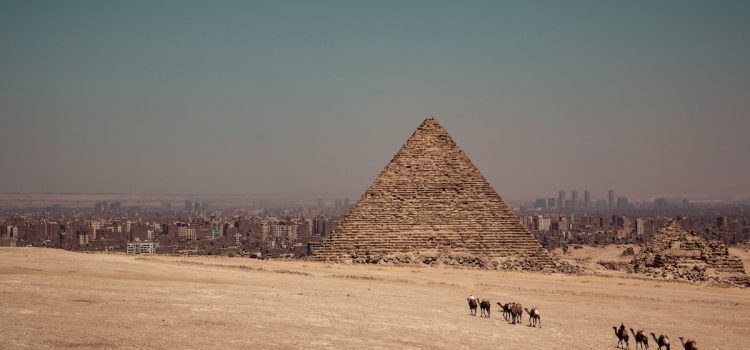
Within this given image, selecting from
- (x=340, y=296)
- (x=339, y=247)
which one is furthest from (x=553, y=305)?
(x=339, y=247)

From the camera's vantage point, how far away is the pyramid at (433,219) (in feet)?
113

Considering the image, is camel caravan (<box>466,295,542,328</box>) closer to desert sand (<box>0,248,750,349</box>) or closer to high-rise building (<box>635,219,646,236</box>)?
desert sand (<box>0,248,750,349</box>)

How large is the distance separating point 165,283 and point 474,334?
722 cm

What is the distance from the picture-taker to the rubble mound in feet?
120

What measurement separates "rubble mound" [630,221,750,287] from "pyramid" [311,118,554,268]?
6729 millimetres

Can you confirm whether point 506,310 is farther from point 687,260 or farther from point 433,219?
point 687,260

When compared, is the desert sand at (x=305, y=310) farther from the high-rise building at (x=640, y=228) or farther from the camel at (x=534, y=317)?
the high-rise building at (x=640, y=228)

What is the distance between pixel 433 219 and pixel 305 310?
20.0 m

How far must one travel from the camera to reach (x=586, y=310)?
68.2 feet

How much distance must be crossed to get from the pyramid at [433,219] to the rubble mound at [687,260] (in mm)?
6729

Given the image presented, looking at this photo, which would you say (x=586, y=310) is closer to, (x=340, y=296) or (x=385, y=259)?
(x=340, y=296)

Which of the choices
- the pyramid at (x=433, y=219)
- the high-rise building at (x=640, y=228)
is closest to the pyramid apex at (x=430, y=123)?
the pyramid at (x=433, y=219)

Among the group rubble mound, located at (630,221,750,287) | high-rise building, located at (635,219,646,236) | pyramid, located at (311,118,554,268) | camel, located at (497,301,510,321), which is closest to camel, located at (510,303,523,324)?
camel, located at (497,301,510,321)

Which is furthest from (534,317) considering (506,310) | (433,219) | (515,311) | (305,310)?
(433,219)
